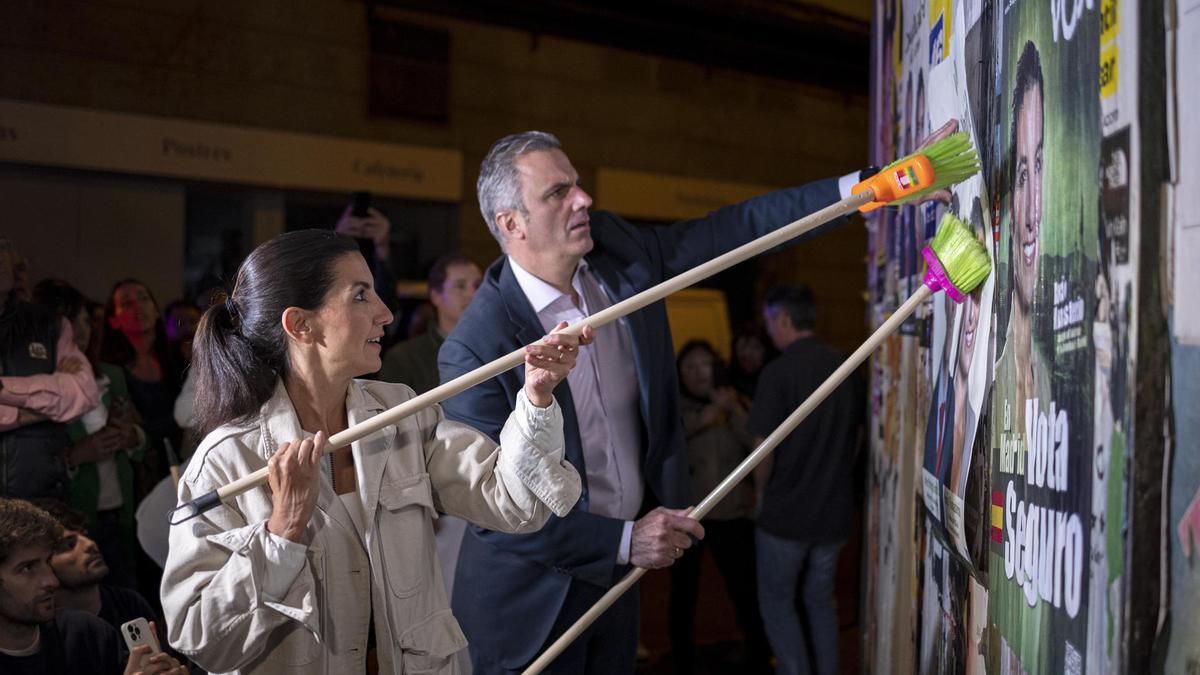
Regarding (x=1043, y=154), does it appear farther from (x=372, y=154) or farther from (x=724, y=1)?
(x=724, y=1)

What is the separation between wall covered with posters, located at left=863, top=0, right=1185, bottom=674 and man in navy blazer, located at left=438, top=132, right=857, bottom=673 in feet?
1.85

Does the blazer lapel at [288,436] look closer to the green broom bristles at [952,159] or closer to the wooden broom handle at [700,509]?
the wooden broom handle at [700,509]

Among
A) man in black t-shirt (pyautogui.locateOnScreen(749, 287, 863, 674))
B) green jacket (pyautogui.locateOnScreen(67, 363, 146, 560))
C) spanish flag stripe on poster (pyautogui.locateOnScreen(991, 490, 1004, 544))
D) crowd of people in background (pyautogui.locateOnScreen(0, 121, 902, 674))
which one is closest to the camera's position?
spanish flag stripe on poster (pyautogui.locateOnScreen(991, 490, 1004, 544))

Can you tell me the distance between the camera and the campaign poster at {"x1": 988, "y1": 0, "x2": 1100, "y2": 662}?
1.28 metres

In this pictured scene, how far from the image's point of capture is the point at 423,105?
8.75 metres

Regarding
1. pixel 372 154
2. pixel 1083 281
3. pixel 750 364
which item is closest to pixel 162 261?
pixel 372 154

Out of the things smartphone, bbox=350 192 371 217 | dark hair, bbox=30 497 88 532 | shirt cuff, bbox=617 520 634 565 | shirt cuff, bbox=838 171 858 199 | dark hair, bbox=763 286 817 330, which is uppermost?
smartphone, bbox=350 192 371 217

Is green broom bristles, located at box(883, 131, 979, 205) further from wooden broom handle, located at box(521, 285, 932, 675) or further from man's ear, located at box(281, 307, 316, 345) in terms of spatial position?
man's ear, located at box(281, 307, 316, 345)

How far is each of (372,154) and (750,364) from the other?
3.55 metres

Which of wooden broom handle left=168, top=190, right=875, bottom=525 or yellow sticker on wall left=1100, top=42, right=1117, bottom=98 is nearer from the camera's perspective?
yellow sticker on wall left=1100, top=42, right=1117, bottom=98

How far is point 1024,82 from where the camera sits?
153cm

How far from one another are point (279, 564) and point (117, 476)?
293 cm

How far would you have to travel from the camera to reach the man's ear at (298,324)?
2.01 meters

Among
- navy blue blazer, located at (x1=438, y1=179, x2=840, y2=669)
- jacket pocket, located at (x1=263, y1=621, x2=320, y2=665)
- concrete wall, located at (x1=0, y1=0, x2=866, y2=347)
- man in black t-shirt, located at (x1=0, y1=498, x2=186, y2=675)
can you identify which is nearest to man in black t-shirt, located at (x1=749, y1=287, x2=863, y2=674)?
navy blue blazer, located at (x1=438, y1=179, x2=840, y2=669)
